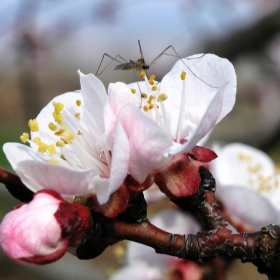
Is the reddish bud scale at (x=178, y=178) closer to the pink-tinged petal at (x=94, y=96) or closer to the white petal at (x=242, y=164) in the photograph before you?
the pink-tinged petal at (x=94, y=96)

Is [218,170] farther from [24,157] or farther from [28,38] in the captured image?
Result: [28,38]

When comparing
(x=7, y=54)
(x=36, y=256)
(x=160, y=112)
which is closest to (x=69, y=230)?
(x=36, y=256)

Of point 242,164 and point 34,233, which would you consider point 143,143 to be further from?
point 242,164

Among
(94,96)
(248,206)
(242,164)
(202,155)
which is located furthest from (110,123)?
(242,164)

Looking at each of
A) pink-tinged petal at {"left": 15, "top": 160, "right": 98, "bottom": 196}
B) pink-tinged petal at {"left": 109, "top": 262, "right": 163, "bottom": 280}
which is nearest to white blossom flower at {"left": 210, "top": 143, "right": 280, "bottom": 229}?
pink-tinged petal at {"left": 109, "top": 262, "right": 163, "bottom": 280}

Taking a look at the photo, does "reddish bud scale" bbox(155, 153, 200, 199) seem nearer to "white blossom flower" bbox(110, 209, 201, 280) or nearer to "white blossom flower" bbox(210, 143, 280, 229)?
"white blossom flower" bbox(210, 143, 280, 229)

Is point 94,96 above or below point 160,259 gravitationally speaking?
above
